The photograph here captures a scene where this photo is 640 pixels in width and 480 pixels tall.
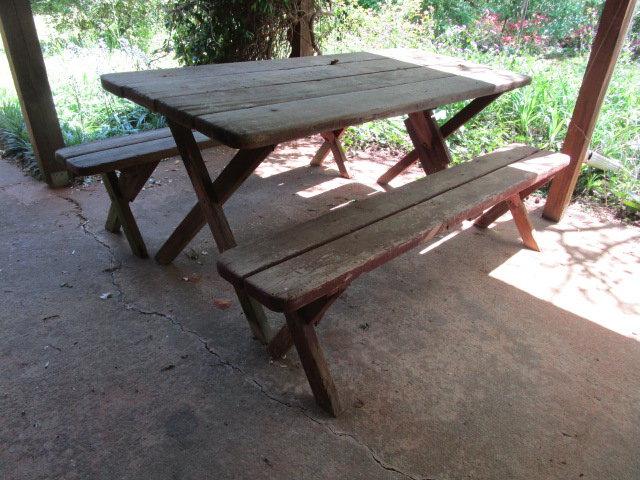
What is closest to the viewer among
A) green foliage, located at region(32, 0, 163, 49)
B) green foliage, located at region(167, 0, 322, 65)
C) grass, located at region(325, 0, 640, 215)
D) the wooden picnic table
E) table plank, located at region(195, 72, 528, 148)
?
table plank, located at region(195, 72, 528, 148)

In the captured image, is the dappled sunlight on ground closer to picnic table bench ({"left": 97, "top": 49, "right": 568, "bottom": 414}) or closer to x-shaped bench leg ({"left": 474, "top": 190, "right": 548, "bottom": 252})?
x-shaped bench leg ({"left": 474, "top": 190, "right": 548, "bottom": 252})

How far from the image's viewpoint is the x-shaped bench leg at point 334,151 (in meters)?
3.65

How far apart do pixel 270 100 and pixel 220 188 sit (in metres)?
0.45

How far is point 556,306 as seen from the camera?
7.76 feet

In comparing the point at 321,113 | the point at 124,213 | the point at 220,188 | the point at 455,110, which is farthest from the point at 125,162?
the point at 455,110

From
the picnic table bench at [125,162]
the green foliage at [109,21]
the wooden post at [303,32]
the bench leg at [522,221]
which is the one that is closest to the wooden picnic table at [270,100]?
the picnic table bench at [125,162]

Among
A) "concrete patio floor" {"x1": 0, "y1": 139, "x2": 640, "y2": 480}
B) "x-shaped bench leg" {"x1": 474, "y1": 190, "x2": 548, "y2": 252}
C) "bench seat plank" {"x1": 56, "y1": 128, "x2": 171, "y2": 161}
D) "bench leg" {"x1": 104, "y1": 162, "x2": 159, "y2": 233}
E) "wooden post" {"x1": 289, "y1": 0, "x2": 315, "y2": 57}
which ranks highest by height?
"wooden post" {"x1": 289, "y1": 0, "x2": 315, "y2": 57}

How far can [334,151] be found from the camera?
3719 mm

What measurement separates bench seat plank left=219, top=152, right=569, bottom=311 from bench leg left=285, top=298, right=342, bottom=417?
0.18 metres

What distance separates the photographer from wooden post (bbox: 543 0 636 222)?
8.46ft

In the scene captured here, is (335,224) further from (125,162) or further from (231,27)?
(231,27)

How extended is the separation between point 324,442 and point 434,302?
100 centimetres

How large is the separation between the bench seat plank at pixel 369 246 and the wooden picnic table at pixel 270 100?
39cm

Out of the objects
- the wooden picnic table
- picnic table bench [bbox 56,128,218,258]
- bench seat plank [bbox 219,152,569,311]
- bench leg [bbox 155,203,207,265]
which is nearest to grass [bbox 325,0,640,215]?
the wooden picnic table
